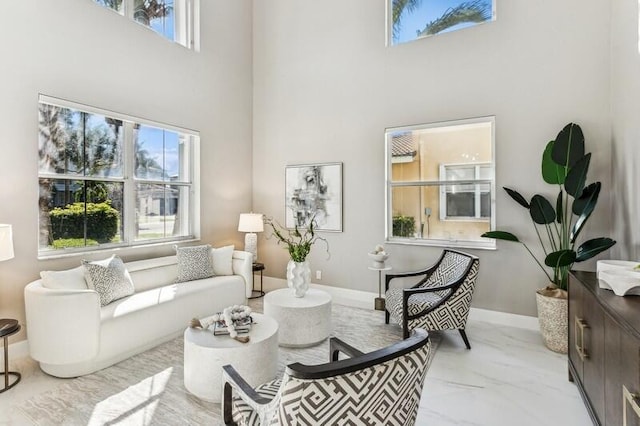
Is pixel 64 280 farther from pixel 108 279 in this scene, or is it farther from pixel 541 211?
pixel 541 211

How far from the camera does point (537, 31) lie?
370 cm

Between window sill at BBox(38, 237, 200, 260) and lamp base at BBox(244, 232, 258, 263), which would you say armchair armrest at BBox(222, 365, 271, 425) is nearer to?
window sill at BBox(38, 237, 200, 260)

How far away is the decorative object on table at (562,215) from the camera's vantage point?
9.87ft

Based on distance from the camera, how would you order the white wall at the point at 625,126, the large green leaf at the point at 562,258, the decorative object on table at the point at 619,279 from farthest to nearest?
the large green leaf at the point at 562,258 → the white wall at the point at 625,126 → the decorative object on table at the point at 619,279

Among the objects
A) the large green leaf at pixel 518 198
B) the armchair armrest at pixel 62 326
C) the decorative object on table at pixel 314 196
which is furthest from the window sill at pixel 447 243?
the armchair armrest at pixel 62 326

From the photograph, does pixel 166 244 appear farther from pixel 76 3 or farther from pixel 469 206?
pixel 469 206

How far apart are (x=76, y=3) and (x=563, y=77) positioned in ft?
17.1

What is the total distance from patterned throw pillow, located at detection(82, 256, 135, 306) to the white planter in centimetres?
411

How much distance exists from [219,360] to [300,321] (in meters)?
1.06

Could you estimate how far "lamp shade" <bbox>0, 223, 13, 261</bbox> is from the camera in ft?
8.41

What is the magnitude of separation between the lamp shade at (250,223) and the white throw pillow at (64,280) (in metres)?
2.31

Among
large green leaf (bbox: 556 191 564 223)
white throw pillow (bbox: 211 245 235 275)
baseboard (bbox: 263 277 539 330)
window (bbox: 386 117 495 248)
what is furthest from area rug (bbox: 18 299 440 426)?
large green leaf (bbox: 556 191 564 223)

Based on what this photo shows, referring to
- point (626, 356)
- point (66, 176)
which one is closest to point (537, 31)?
point (626, 356)

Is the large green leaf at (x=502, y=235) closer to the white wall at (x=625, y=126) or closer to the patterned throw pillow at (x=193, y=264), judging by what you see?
the white wall at (x=625, y=126)
